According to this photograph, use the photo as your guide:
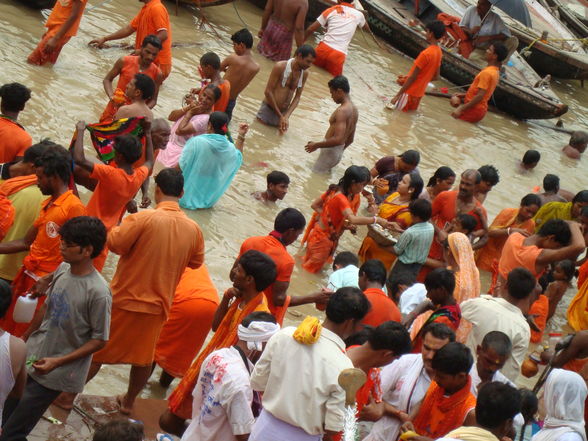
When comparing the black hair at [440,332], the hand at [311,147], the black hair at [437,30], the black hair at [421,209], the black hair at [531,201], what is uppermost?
the black hair at [437,30]

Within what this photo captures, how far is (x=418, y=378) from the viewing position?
532 cm

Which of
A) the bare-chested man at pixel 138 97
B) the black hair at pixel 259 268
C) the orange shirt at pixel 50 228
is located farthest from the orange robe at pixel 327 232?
the orange shirt at pixel 50 228

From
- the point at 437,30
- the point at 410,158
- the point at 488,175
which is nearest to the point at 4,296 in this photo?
the point at 410,158

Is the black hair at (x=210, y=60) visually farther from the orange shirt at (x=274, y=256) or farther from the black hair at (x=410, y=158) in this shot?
the orange shirt at (x=274, y=256)

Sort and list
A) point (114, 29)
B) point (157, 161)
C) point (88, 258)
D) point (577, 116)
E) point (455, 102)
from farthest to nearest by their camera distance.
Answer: point (577, 116) < point (455, 102) < point (114, 29) < point (157, 161) < point (88, 258)

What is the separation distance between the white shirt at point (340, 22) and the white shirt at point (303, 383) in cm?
960

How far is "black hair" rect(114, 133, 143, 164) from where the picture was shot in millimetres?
6250

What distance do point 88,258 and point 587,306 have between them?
5086 mm

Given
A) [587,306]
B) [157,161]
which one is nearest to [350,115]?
[157,161]

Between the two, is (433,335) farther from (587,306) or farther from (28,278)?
(587,306)

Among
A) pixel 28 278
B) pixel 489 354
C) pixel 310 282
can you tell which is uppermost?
pixel 489 354

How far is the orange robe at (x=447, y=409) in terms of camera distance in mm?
5125

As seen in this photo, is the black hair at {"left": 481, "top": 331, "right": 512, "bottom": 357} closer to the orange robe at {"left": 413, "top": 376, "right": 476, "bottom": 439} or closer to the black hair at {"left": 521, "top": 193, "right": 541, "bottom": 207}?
the orange robe at {"left": 413, "top": 376, "right": 476, "bottom": 439}

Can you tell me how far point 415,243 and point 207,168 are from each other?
2.11 m
